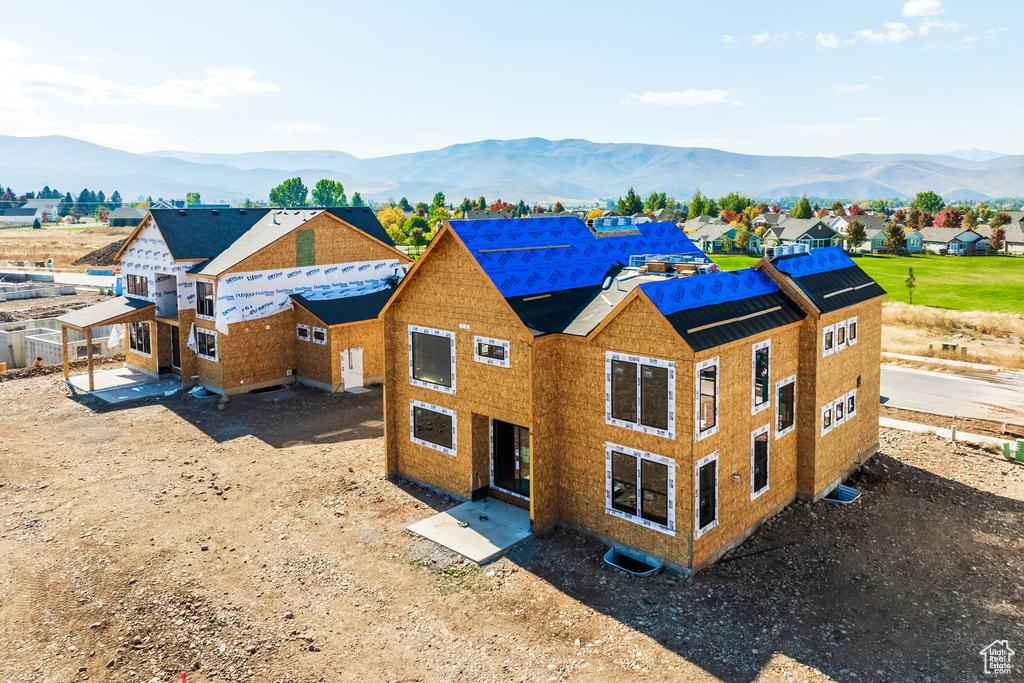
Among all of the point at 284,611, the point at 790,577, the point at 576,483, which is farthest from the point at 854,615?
the point at 284,611

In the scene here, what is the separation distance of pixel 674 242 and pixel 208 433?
18341mm

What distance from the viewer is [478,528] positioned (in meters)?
16.6

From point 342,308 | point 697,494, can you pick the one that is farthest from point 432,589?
point 342,308

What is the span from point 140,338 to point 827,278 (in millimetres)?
31202

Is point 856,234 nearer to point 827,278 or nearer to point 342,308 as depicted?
point 342,308

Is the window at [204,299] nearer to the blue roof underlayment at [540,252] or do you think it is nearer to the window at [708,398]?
the blue roof underlayment at [540,252]

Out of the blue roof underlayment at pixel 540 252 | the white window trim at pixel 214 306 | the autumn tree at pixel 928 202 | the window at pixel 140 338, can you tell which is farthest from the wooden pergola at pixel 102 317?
the autumn tree at pixel 928 202

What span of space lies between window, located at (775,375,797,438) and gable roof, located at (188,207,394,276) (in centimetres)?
2288

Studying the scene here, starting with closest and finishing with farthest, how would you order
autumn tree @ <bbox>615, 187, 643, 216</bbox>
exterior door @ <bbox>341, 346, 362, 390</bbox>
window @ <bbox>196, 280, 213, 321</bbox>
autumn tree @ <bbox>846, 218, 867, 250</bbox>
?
1. window @ <bbox>196, 280, 213, 321</bbox>
2. exterior door @ <bbox>341, 346, 362, 390</bbox>
3. autumn tree @ <bbox>846, 218, 867, 250</bbox>
4. autumn tree @ <bbox>615, 187, 643, 216</bbox>

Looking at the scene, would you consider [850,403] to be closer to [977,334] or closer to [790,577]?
[790,577]

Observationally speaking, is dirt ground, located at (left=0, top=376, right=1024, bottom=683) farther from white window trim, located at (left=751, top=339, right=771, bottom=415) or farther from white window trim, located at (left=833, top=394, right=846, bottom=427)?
white window trim, located at (left=751, top=339, right=771, bottom=415)

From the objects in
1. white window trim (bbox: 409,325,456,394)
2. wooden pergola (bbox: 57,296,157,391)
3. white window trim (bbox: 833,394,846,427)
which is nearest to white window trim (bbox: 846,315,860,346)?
white window trim (bbox: 833,394,846,427)

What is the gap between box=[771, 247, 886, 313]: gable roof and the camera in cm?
1741

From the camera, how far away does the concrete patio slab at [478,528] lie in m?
15.5
